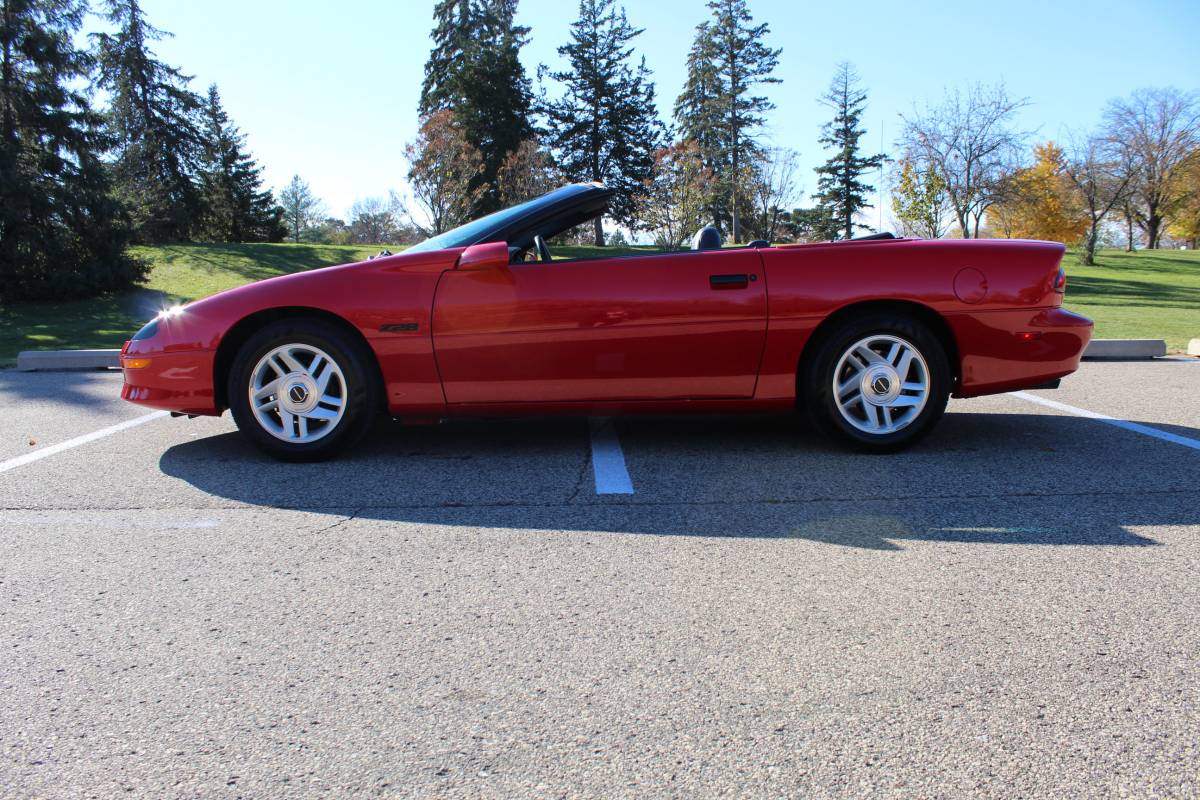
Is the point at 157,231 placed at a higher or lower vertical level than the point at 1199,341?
higher

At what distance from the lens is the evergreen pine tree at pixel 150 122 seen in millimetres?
43125

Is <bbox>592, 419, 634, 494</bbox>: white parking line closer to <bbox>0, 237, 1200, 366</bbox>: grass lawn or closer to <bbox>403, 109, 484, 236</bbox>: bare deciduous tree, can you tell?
<bbox>0, 237, 1200, 366</bbox>: grass lawn

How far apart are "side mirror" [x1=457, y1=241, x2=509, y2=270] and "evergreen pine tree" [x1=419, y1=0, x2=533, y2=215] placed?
43.3 metres

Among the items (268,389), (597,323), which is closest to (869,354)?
(597,323)

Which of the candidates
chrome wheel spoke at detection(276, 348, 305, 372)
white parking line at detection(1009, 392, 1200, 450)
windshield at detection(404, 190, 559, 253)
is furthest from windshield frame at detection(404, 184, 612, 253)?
white parking line at detection(1009, 392, 1200, 450)

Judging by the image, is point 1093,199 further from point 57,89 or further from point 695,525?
point 695,525

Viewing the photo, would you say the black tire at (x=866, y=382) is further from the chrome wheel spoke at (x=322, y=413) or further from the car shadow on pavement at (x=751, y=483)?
the chrome wheel spoke at (x=322, y=413)

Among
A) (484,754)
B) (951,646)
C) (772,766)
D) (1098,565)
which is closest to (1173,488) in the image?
(1098,565)

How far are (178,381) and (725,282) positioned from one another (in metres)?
2.88

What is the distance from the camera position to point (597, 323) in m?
4.30

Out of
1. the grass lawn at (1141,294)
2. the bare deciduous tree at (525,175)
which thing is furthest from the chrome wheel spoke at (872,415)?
the bare deciduous tree at (525,175)

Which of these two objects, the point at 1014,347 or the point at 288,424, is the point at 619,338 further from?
the point at 1014,347

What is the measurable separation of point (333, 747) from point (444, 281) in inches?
112

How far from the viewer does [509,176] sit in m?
35.9
